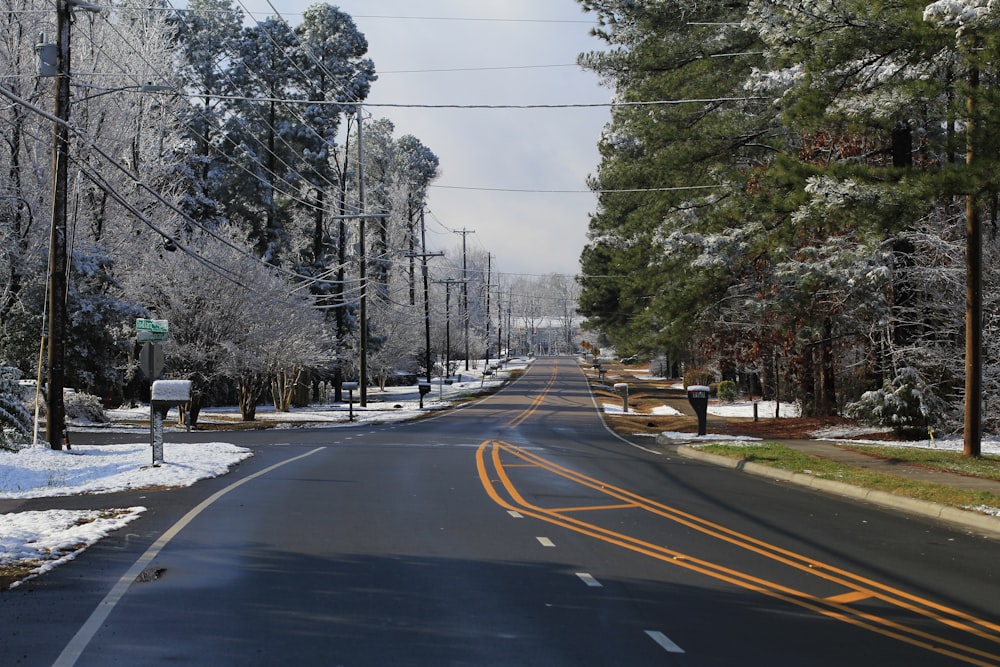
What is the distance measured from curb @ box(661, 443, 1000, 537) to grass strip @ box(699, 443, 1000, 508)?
13 centimetres

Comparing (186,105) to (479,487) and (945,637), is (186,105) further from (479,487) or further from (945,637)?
(945,637)

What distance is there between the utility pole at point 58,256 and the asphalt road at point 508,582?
7.28 metres

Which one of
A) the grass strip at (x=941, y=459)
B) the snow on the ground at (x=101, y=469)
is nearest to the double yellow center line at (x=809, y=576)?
the snow on the ground at (x=101, y=469)

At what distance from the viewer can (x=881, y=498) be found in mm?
14445

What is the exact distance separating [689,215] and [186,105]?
Answer: 27.3m

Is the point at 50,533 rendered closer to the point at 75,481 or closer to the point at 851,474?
the point at 75,481

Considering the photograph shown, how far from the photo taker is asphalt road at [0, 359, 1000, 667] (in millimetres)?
6332

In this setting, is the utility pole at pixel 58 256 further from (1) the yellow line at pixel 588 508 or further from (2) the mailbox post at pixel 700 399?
(2) the mailbox post at pixel 700 399

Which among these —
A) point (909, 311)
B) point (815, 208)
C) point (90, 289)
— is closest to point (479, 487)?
point (815, 208)

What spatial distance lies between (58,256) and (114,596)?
1477 centimetres

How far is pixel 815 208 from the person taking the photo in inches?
663

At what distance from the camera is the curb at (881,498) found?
40.3ft

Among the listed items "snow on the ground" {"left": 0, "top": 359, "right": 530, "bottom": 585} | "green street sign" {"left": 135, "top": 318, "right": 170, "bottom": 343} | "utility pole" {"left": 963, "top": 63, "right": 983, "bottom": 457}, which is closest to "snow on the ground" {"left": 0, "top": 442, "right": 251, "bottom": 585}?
"snow on the ground" {"left": 0, "top": 359, "right": 530, "bottom": 585}

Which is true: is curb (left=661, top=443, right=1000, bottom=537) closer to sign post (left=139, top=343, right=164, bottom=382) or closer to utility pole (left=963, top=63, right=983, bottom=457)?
utility pole (left=963, top=63, right=983, bottom=457)
